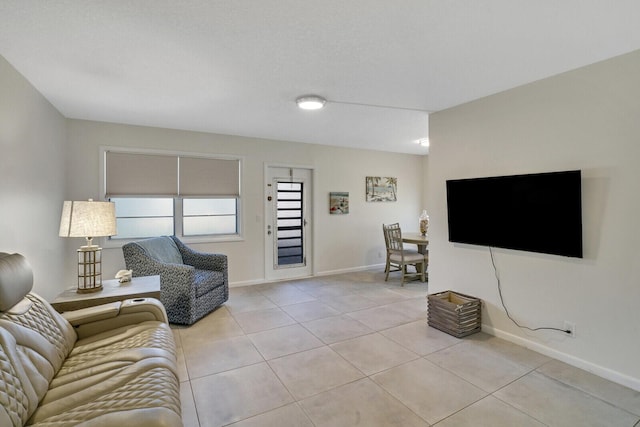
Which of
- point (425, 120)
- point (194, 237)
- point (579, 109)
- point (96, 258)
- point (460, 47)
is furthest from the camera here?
point (194, 237)

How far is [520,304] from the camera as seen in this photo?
289cm

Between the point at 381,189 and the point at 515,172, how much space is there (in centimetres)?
349

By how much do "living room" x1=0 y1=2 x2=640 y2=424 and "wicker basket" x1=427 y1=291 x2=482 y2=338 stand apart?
0.43ft

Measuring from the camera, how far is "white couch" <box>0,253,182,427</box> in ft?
4.21

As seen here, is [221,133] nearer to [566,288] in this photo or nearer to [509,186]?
[509,186]

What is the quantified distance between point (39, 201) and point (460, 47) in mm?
3994

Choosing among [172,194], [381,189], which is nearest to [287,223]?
[172,194]

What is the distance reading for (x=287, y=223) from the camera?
5.41m

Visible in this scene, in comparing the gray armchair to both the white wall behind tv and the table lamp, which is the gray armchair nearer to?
the table lamp

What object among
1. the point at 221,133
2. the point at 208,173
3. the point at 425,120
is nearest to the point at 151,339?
the point at 208,173

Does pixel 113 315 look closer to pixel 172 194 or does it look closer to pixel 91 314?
→ pixel 91 314

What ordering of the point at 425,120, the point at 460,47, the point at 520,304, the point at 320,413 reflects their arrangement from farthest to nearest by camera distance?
the point at 425,120 < the point at 520,304 < the point at 460,47 < the point at 320,413

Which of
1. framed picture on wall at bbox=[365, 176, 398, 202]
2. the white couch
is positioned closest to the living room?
the white couch

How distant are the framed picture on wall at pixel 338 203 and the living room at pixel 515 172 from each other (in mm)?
2321
